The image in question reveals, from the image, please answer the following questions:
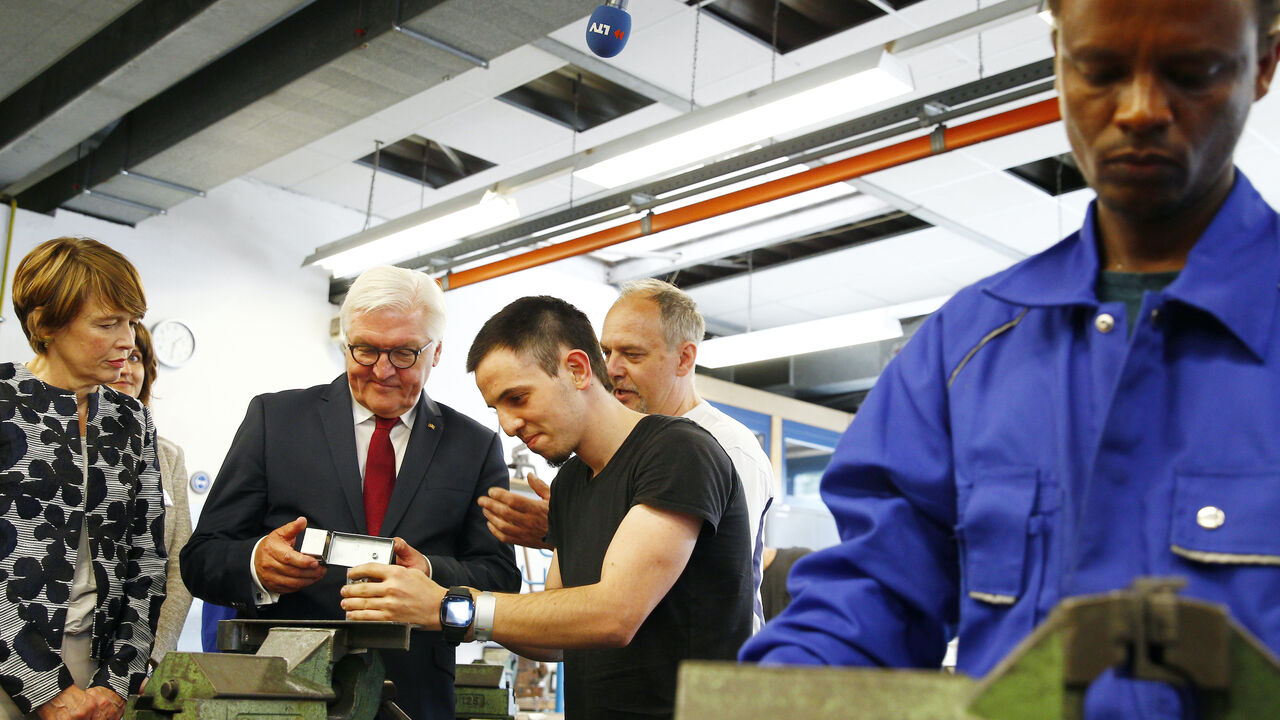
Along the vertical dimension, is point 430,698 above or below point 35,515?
below

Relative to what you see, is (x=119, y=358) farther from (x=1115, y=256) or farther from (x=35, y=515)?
(x=1115, y=256)

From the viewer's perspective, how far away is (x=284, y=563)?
1.93 metres

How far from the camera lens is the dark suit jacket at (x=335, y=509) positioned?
2.07m

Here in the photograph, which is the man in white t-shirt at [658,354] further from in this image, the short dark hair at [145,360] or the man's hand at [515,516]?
the short dark hair at [145,360]

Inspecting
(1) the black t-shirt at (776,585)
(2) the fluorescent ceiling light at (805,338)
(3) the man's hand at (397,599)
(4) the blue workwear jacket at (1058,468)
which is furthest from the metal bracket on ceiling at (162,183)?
(4) the blue workwear jacket at (1058,468)

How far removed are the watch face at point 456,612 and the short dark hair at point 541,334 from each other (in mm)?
431

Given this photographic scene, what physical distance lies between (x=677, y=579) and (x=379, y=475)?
30.6 inches

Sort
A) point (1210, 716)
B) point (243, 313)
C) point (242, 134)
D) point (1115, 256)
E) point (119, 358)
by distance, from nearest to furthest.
→ point (1210, 716) < point (1115, 256) < point (119, 358) < point (242, 134) < point (243, 313)

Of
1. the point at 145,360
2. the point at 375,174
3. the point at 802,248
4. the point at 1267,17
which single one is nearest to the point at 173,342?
the point at 375,174

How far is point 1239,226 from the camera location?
86 centimetres

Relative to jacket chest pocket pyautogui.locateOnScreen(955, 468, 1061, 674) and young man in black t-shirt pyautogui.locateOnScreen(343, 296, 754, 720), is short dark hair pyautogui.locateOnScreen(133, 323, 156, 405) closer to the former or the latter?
young man in black t-shirt pyautogui.locateOnScreen(343, 296, 754, 720)

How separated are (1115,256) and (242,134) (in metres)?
5.29

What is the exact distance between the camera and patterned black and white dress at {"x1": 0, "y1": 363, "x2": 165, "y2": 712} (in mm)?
2100

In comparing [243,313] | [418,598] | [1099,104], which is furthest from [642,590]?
[243,313]
